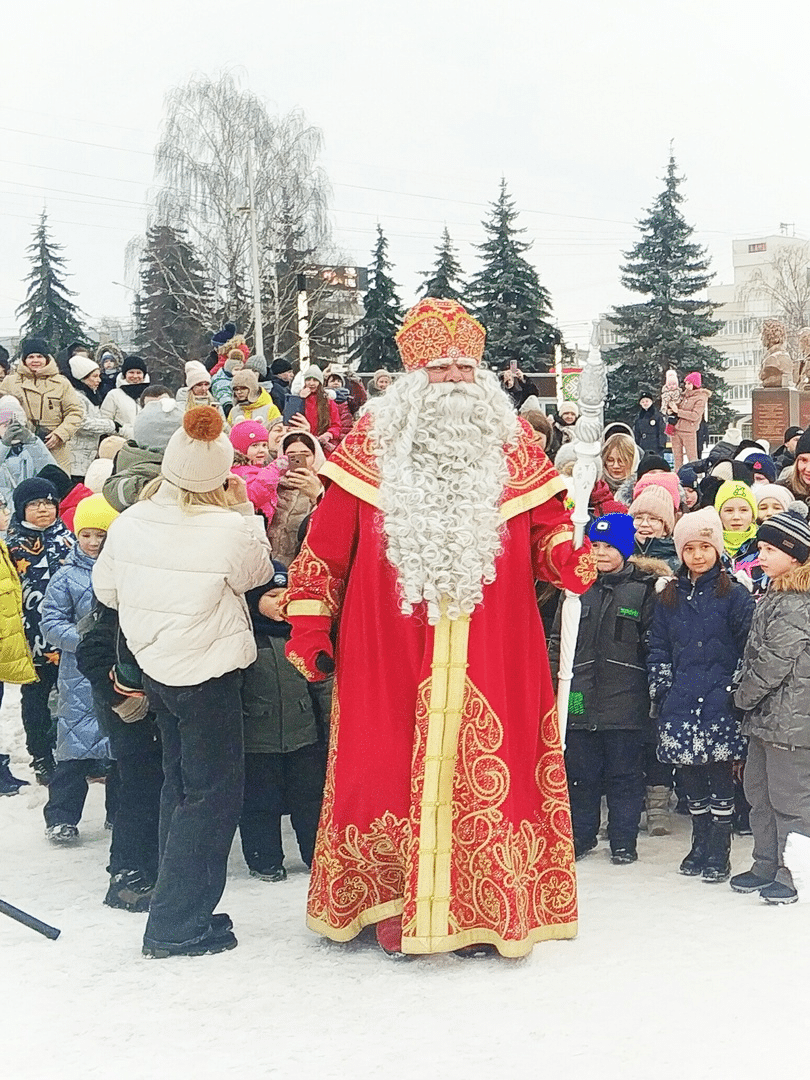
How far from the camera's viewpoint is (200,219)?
110ft

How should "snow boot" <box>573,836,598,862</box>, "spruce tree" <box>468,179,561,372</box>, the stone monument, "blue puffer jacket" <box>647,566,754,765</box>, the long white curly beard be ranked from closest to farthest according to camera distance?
the long white curly beard, "blue puffer jacket" <box>647,566,754,765</box>, "snow boot" <box>573,836,598,862</box>, the stone monument, "spruce tree" <box>468,179,561,372</box>

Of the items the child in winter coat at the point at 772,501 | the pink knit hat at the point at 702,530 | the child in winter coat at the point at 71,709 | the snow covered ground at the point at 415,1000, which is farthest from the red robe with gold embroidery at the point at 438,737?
the child in winter coat at the point at 772,501

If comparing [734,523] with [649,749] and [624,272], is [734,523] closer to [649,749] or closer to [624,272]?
[649,749]

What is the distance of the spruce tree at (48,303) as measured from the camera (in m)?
35.2

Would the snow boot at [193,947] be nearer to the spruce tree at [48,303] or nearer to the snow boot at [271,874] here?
the snow boot at [271,874]

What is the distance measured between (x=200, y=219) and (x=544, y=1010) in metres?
32.2

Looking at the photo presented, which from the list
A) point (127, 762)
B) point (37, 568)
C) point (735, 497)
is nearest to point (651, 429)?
point (735, 497)

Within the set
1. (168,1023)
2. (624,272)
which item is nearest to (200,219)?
(624,272)

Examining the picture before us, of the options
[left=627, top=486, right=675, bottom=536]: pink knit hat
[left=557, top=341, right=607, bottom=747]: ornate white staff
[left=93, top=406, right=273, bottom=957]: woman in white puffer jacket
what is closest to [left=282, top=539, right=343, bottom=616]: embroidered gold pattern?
[left=93, top=406, right=273, bottom=957]: woman in white puffer jacket

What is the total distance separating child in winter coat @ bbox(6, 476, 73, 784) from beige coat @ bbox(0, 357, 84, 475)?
354cm

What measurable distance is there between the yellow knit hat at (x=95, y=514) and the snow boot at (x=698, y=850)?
9.27 ft

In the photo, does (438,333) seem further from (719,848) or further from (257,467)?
(257,467)

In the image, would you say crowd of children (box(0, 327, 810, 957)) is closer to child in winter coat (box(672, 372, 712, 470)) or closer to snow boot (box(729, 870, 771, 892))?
snow boot (box(729, 870, 771, 892))

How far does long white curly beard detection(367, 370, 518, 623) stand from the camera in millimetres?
4145
